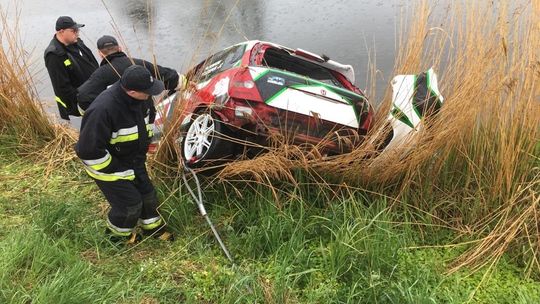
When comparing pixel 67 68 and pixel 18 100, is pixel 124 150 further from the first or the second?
pixel 18 100

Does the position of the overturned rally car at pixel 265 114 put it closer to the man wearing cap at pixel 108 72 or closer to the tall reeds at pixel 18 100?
the man wearing cap at pixel 108 72

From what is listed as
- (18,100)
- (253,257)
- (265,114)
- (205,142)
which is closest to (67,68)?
(18,100)

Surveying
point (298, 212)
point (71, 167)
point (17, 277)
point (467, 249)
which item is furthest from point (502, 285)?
point (71, 167)

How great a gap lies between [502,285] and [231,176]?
203 cm

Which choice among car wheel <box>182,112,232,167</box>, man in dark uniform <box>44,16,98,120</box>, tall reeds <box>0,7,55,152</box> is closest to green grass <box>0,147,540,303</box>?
A: car wheel <box>182,112,232,167</box>

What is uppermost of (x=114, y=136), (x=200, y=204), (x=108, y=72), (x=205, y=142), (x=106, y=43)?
(x=106, y=43)

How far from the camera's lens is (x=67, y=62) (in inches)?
184

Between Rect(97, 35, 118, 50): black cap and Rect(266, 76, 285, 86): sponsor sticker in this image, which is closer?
Rect(266, 76, 285, 86): sponsor sticker

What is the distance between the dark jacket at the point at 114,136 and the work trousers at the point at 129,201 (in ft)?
0.21

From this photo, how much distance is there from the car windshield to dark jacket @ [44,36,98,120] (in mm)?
1892

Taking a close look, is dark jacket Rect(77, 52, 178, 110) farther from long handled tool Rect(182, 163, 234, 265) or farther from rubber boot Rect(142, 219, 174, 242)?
rubber boot Rect(142, 219, 174, 242)

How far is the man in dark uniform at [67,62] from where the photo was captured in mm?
4594

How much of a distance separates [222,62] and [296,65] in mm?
930

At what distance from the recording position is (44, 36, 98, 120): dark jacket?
461 centimetres
